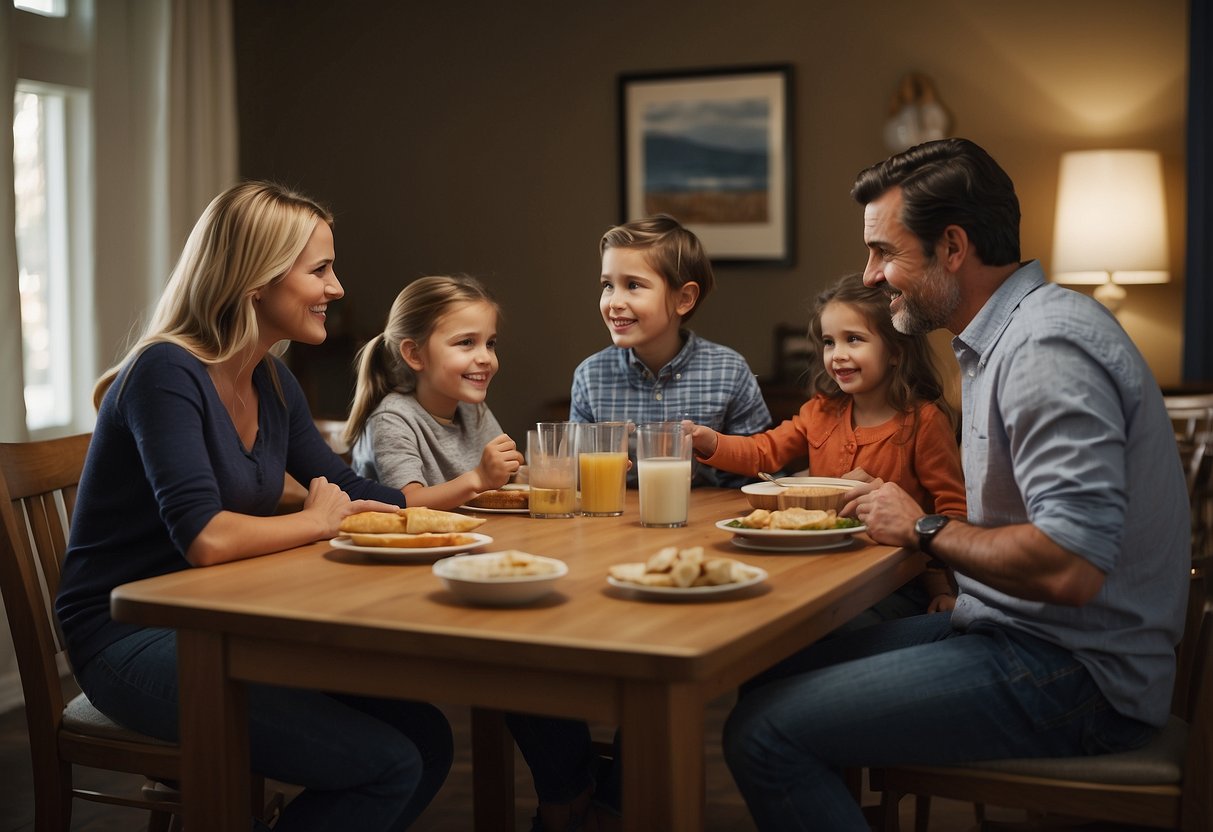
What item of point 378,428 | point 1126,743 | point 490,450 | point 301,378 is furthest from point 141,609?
point 301,378

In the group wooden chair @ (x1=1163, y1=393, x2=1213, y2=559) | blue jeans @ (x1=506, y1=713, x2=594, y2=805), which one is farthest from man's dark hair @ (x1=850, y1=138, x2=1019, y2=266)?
wooden chair @ (x1=1163, y1=393, x2=1213, y2=559)

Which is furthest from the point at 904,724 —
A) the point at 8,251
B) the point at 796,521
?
the point at 8,251

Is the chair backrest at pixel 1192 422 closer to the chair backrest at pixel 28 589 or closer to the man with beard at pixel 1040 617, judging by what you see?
the man with beard at pixel 1040 617

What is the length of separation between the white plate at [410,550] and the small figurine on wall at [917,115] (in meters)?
3.57

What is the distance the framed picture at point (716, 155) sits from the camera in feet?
16.9

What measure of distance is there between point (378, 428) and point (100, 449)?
75cm

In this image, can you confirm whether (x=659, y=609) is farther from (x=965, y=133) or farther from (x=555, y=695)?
(x=965, y=133)

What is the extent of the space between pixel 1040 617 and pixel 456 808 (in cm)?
158

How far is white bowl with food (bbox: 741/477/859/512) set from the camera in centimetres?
197

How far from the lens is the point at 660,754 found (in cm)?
128

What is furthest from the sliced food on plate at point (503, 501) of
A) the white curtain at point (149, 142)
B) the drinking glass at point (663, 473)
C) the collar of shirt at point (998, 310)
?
the white curtain at point (149, 142)

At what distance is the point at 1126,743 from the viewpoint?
161 centimetres

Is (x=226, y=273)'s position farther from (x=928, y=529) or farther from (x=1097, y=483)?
(x=1097, y=483)

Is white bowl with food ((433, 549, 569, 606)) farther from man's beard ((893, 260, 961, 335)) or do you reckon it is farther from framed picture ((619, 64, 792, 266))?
framed picture ((619, 64, 792, 266))
